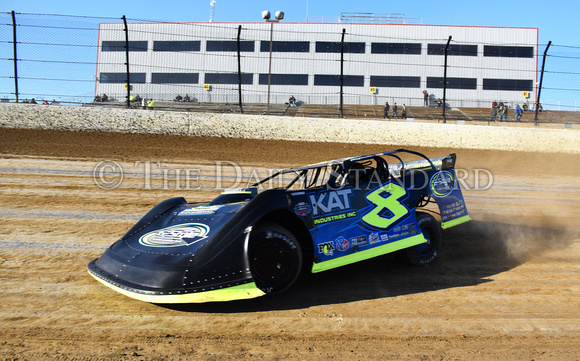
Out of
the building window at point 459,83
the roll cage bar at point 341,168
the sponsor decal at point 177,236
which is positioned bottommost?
the sponsor decal at point 177,236

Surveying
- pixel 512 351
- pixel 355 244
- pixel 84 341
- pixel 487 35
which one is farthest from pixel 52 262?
pixel 487 35

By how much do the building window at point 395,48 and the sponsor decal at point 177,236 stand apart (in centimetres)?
3350

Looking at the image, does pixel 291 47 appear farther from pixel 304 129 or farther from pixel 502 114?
pixel 304 129

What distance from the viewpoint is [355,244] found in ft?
14.9

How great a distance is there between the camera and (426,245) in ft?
17.4

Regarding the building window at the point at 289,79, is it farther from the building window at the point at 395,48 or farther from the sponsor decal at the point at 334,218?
the sponsor decal at the point at 334,218

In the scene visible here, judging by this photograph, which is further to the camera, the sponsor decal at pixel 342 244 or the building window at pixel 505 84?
the building window at pixel 505 84

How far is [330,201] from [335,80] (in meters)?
30.5

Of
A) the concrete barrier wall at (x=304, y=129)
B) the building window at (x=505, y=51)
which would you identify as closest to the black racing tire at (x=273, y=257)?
the concrete barrier wall at (x=304, y=129)

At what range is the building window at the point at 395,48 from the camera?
114ft

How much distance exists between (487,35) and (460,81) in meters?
7.03

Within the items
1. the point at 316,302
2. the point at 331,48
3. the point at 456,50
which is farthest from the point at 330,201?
the point at 456,50

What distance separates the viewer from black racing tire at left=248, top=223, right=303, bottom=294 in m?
3.89

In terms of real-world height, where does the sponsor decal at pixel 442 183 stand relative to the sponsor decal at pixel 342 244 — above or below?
above
